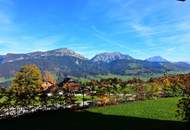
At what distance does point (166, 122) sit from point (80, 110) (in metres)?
11.4

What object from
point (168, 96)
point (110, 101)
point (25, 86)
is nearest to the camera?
point (110, 101)

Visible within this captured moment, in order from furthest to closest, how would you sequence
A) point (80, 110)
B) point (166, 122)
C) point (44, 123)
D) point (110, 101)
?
point (110, 101) → point (80, 110) → point (44, 123) → point (166, 122)

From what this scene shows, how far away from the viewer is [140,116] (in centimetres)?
2350

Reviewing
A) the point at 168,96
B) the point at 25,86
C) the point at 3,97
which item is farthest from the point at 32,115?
the point at 25,86

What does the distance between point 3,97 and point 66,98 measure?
5299mm

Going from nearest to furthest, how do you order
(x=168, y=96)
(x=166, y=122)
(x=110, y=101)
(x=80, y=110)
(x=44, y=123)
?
(x=166, y=122) → (x=44, y=123) → (x=80, y=110) → (x=110, y=101) → (x=168, y=96)

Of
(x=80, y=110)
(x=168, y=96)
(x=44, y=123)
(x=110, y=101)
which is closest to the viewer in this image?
(x=44, y=123)

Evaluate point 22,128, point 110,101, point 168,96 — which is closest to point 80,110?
point 110,101

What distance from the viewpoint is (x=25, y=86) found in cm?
8238

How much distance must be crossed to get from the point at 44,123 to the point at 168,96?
1974 cm

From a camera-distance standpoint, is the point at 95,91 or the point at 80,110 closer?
the point at 80,110

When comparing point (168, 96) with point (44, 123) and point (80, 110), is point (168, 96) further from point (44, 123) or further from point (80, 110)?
point (44, 123)

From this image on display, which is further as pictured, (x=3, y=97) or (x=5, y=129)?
→ (x=3, y=97)

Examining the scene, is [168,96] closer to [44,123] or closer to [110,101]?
[110,101]
